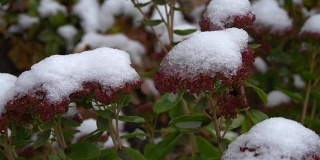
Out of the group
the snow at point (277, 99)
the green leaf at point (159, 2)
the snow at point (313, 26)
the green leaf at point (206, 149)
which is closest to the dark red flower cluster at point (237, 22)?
the green leaf at point (159, 2)

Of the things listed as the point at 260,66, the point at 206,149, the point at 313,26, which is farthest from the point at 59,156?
the point at 260,66

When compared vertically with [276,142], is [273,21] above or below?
below

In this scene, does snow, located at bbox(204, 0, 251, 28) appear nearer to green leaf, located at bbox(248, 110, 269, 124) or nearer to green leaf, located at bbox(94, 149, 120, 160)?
green leaf, located at bbox(248, 110, 269, 124)

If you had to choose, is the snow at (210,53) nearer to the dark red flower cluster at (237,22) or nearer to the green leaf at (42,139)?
the dark red flower cluster at (237,22)

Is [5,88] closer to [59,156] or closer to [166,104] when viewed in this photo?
[59,156]

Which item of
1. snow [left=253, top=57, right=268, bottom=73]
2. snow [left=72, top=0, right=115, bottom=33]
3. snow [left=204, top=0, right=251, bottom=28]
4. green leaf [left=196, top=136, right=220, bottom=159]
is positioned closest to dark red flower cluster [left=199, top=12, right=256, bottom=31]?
snow [left=204, top=0, right=251, bottom=28]
